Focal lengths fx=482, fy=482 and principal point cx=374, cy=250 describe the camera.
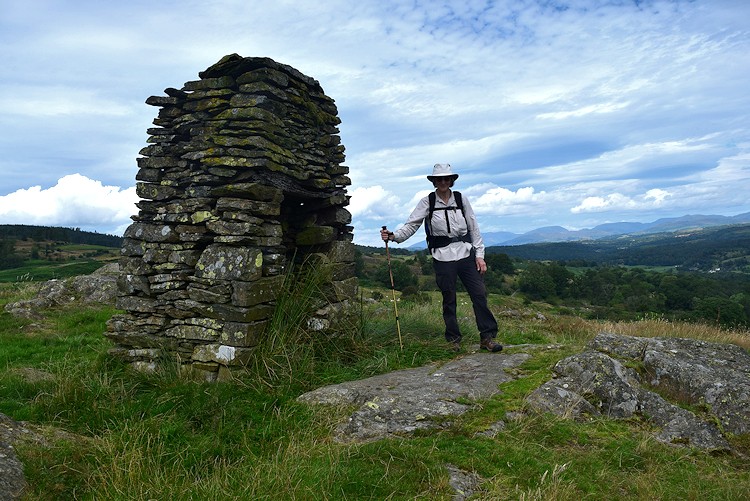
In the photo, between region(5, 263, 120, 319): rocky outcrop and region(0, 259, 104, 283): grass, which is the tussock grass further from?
region(0, 259, 104, 283): grass

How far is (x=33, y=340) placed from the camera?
1031 centimetres

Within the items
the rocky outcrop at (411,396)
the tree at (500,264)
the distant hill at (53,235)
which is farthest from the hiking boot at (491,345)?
the distant hill at (53,235)

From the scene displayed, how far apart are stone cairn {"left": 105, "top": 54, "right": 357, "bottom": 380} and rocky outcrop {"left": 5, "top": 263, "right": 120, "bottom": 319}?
29.5 ft

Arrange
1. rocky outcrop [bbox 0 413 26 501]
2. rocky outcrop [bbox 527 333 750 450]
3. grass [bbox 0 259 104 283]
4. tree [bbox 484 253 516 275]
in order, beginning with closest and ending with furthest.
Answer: rocky outcrop [bbox 0 413 26 501]
rocky outcrop [bbox 527 333 750 450]
grass [bbox 0 259 104 283]
tree [bbox 484 253 516 275]

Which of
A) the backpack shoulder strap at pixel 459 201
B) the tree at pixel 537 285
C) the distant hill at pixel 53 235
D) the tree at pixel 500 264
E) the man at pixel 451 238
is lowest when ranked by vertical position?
the tree at pixel 537 285

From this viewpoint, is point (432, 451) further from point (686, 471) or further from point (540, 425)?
point (686, 471)

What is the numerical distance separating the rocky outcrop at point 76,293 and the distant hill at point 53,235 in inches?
3078

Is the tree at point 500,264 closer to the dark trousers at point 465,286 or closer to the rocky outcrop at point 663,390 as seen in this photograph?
the dark trousers at point 465,286

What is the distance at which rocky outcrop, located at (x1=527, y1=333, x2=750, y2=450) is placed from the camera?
17.5 feet

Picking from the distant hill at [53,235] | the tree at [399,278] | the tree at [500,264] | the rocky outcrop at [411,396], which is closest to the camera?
the rocky outcrop at [411,396]

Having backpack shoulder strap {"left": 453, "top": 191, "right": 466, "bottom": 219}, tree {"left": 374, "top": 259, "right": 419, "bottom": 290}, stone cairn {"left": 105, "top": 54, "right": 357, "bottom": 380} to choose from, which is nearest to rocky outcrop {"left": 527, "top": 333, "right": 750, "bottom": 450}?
backpack shoulder strap {"left": 453, "top": 191, "right": 466, "bottom": 219}

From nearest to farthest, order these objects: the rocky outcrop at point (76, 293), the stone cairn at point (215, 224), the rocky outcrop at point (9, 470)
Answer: the rocky outcrop at point (9, 470) → the stone cairn at point (215, 224) → the rocky outcrop at point (76, 293)

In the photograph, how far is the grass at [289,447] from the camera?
3.92m

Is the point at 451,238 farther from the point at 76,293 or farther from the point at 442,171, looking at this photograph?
the point at 76,293
